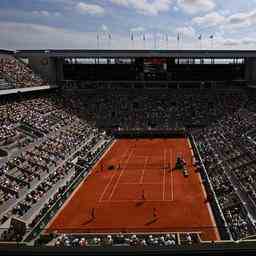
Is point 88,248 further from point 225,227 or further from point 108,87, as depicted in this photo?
point 108,87

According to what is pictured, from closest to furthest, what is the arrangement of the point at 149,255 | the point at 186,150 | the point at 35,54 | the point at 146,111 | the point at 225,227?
the point at 149,255
the point at 225,227
the point at 186,150
the point at 146,111
the point at 35,54

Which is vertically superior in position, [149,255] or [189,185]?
[149,255]

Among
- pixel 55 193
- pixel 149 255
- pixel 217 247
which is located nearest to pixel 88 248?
pixel 149 255

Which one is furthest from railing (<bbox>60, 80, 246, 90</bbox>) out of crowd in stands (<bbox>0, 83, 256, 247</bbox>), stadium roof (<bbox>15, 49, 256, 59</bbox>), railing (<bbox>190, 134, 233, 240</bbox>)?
railing (<bbox>190, 134, 233, 240</bbox>)

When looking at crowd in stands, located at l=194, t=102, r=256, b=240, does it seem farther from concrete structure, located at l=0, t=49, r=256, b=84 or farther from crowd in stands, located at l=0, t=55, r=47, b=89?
crowd in stands, located at l=0, t=55, r=47, b=89

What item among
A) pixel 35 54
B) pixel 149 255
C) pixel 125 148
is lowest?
pixel 125 148

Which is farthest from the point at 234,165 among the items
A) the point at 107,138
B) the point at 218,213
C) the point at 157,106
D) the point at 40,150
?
the point at 157,106
